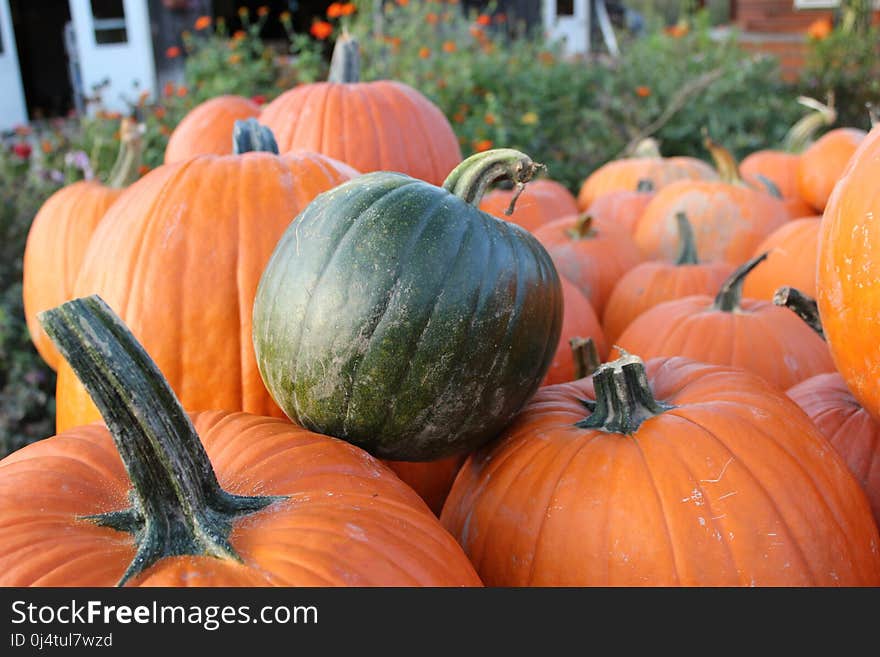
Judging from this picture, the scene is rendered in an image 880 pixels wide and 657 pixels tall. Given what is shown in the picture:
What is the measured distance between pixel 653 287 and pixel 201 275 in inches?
64.0

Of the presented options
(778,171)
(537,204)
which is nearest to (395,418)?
(537,204)

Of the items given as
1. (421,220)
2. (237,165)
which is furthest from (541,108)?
(421,220)

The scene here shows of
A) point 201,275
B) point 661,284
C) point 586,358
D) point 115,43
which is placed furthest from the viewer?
point 115,43

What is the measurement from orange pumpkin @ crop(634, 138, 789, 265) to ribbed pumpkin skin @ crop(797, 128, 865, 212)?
26.1 inches

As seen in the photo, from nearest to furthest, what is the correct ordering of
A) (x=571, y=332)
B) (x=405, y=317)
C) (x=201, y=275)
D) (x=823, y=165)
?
(x=405, y=317) < (x=201, y=275) < (x=571, y=332) < (x=823, y=165)

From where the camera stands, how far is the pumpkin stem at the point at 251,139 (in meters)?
1.88

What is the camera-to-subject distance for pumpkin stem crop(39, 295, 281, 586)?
986 millimetres

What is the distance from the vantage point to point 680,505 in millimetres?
1203

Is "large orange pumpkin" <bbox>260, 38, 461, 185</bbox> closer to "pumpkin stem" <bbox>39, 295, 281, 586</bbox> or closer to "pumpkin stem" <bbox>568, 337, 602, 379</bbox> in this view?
"pumpkin stem" <bbox>568, 337, 602, 379</bbox>

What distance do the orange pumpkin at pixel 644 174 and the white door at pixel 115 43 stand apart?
713 cm

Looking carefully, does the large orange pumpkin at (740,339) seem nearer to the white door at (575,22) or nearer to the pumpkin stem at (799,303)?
the pumpkin stem at (799,303)

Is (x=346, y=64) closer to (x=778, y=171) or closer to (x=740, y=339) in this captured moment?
(x=740, y=339)
